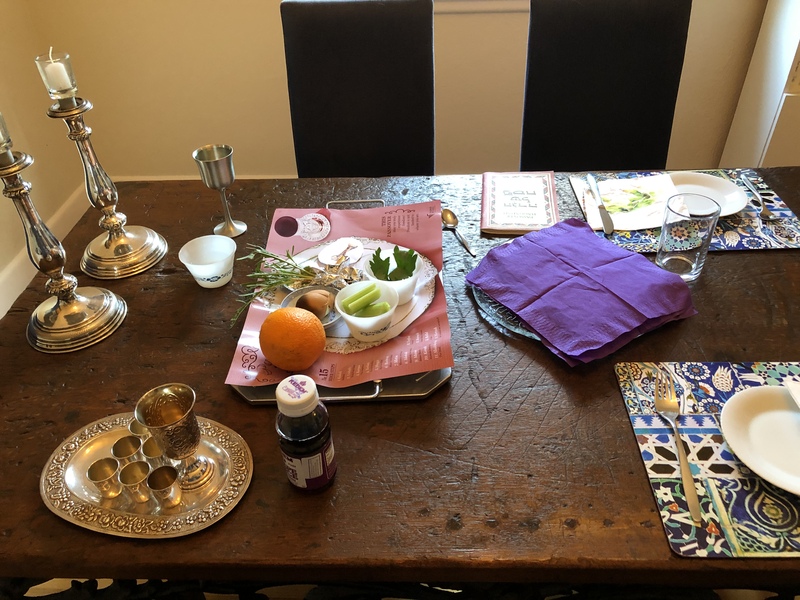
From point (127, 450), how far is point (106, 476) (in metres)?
0.04

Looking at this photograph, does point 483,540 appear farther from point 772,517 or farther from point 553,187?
point 553,187

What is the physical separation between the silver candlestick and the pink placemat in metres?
0.23

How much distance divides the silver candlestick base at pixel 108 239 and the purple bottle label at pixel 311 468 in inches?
23.0

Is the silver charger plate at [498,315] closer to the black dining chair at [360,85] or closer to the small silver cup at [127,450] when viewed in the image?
the small silver cup at [127,450]

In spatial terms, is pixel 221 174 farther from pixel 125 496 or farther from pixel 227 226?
pixel 125 496

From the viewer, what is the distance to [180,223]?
128 cm

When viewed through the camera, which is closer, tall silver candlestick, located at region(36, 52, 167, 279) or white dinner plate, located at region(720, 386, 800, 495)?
white dinner plate, located at region(720, 386, 800, 495)

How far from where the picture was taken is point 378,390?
88 centimetres

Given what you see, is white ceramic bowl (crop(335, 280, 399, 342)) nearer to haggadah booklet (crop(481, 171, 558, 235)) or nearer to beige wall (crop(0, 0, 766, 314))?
haggadah booklet (crop(481, 171, 558, 235))

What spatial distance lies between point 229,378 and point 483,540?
409 mm

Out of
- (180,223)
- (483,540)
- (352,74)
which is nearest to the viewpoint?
(483,540)

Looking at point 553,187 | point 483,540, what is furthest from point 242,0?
point 483,540

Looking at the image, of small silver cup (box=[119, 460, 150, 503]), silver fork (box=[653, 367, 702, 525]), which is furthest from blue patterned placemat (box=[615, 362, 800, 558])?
small silver cup (box=[119, 460, 150, 503])

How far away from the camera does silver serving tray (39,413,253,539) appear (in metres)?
0.74
